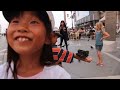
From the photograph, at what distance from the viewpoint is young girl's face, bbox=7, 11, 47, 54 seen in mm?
1243

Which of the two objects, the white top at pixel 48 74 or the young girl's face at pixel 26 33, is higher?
the young girl's face at pixel 26 33

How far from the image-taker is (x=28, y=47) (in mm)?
1257

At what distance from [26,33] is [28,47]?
55 mm

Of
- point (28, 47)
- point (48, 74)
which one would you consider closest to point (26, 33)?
point (28, 47)

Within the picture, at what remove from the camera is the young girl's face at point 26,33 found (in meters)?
1.24

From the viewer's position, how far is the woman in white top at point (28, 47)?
125cm

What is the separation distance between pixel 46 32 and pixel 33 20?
0.07 m

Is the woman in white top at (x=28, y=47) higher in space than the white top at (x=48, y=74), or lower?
higher

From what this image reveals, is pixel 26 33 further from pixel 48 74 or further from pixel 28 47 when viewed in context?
pixel 48 74

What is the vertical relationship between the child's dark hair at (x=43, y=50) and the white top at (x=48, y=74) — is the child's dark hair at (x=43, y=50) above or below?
above

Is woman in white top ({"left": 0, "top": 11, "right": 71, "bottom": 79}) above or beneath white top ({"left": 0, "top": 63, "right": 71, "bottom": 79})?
above
